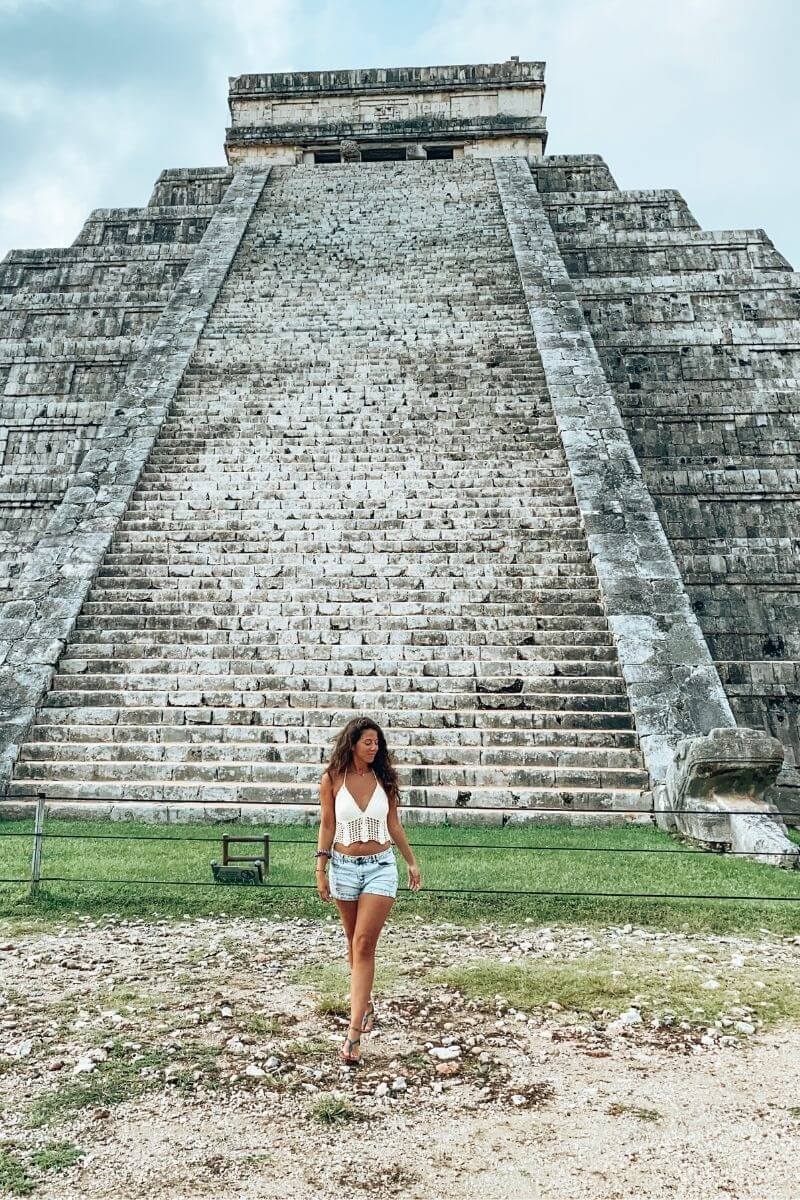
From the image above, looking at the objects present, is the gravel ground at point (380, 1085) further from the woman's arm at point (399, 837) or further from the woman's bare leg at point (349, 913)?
the woman's arm at point (399, 837)

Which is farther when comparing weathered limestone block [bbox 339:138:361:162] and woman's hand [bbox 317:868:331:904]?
weathered limestone block [bbox 339:138:361:162]

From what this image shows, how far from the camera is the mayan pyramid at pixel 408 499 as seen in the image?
27.6ft

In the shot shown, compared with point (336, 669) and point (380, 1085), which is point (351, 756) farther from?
point (336, 669)

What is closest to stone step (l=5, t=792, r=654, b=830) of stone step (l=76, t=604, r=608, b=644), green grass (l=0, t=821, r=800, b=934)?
green grass (l=0, t=821, r=800, b=934)

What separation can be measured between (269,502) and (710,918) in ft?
25.8

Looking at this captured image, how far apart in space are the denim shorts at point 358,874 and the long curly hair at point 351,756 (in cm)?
29

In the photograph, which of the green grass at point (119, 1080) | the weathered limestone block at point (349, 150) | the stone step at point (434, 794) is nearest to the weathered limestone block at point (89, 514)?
the stone step at point (434, 794)

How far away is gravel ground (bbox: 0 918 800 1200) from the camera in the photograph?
2.79m

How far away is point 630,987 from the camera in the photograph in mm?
4227

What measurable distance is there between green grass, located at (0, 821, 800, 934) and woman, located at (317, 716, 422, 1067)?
1561mm

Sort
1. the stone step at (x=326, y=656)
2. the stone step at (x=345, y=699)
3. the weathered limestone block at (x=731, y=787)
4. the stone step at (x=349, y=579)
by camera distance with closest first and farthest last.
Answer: the weathered limestone block at (x=731, y=787) < the stone step at (x=345, y=699) < the stone step at (x=326, y=656) < the stone step at (x=349, y=579)

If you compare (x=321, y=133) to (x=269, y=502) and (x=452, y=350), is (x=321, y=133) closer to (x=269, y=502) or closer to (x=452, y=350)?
(x=452, y=350)

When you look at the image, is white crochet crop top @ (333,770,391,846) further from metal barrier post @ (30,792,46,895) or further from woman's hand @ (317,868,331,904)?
metal barrier post @ (30,792,46,895)

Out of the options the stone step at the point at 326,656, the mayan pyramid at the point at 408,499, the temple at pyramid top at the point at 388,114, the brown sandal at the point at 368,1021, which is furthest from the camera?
the temple at pyramid top at the point at 388,114
